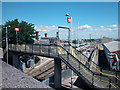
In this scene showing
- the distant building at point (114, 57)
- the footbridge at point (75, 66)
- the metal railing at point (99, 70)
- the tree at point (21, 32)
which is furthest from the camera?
the tree at point (21, 32)

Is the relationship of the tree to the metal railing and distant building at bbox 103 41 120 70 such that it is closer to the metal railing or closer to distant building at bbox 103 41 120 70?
the metal railing

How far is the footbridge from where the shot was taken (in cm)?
996

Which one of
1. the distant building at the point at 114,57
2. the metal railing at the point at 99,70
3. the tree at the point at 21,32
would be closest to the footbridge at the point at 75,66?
the metal railing at the point at 99,70

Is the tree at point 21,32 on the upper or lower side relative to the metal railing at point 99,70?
upper

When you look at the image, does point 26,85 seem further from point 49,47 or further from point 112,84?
point 49,47

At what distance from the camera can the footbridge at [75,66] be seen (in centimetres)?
996

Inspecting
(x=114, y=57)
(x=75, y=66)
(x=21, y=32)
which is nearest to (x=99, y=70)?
(x=75, y=66)

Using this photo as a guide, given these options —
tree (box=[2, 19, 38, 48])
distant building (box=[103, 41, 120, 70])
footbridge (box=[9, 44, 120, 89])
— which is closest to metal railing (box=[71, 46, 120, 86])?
footbridge (box=[9, 44, 120, 89])

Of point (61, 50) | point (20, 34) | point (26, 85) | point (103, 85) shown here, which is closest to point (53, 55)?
point (61, 50)

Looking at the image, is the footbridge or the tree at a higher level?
the tree

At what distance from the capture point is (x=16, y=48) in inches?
827

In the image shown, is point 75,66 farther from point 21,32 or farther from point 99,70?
point 21,32

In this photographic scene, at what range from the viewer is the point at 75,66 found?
11.3 m

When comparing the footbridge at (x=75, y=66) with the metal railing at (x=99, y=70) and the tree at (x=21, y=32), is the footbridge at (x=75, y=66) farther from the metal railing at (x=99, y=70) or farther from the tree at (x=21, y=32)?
the tree at (x=21, y=32)
